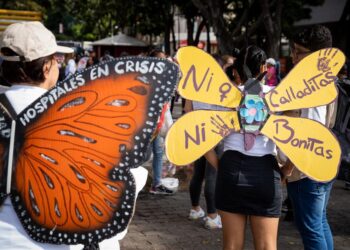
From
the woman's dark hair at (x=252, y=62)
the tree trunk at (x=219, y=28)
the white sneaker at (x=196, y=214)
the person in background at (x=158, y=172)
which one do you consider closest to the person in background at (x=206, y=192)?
the white sneaker at (x=196, y=214)

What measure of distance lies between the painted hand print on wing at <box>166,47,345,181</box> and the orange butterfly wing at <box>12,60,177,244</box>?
0.87 m

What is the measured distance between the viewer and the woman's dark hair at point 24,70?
2.01 metres

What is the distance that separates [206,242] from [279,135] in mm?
2126

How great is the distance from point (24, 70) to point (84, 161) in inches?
16.9

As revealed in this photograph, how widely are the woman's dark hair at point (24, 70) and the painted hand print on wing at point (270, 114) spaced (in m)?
0.93

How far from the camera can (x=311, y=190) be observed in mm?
3170

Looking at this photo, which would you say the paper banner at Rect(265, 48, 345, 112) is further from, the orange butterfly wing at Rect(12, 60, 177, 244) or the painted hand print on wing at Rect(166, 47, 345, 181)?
the orange butterfly wing at Rect(12, 60, 177, 244)

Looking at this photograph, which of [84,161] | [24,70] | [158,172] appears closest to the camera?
[84,161]

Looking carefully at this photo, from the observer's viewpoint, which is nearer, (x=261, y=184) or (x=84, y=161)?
(x=84, y=161)

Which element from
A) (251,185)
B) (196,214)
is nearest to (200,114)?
(251,185)

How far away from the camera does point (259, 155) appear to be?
2.93 meters

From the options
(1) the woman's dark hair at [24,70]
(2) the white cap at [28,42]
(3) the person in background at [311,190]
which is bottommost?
(3) the person in background at [311,190]

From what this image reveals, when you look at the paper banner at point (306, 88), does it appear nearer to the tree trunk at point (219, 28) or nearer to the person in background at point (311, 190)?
the person in background at point (311, 190)

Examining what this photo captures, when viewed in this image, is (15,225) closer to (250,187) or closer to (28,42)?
(28,42)
